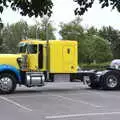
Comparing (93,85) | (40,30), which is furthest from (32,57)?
(40,30)

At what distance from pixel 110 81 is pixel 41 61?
3.87 metres

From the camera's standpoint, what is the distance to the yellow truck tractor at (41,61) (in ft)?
76.1

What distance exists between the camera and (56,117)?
1373 cm

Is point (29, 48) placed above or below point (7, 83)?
above

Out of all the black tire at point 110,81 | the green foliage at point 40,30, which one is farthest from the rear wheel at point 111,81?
the green foliage at point 40,30

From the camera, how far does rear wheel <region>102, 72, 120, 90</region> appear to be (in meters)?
25.4

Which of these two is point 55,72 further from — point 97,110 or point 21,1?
point 21,1

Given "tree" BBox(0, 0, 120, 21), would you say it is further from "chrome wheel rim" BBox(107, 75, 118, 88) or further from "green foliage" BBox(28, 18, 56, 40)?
"green foliage" BBox(28, 18, 56, 40)

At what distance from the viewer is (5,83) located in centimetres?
2223

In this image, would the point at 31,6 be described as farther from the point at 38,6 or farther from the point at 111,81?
the point at 111,81

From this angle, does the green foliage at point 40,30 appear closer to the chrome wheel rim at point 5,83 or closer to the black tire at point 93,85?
the black tire at point 93,85

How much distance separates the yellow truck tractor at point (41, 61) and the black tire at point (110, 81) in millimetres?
1726

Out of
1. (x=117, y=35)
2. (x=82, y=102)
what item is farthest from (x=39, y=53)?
(x=117, y=35)

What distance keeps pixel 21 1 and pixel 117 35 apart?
320ft
